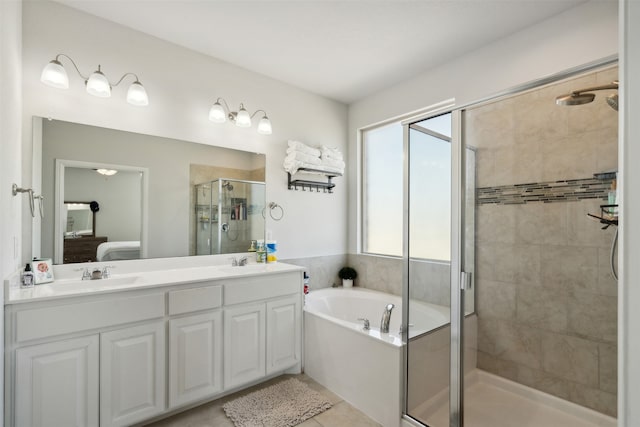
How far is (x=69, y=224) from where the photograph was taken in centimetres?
199

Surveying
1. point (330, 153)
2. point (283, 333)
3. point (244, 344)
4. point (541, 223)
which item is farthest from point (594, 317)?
point (330, 153)

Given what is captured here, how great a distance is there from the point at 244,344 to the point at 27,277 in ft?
4.27

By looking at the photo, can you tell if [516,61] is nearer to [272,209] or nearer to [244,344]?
[272,209]

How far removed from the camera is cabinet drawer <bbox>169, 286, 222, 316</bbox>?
6.27 feet

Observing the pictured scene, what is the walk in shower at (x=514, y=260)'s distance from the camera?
172cm

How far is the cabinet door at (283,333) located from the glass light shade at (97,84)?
1.78m

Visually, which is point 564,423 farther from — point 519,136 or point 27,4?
point 27,4

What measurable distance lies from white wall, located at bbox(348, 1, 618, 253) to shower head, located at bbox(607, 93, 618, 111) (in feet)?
1.26

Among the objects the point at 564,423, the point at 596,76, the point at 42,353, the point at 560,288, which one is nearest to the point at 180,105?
the point at 42,353

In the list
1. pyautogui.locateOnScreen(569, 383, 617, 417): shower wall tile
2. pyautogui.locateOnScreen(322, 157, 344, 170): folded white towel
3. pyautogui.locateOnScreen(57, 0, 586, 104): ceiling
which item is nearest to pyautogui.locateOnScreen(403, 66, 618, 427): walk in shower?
pyautogui.locateOnScreen(569, 383, 617, 417): shower wall tile

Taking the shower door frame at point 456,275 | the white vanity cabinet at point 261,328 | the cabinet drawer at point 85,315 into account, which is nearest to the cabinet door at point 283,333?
the white vanity cabinet at point 261,328

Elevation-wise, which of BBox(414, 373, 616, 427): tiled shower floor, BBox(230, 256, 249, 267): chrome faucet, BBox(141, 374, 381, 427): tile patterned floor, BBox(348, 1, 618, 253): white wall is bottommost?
BBox(141, 374, 381, 427): tile patterned floor

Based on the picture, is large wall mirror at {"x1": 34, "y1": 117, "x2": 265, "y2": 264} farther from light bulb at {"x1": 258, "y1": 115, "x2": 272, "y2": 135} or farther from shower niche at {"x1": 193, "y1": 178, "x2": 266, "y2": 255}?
light bulb at {"x1": 258, "y1": 115, "x2": 272, "y2": 135}

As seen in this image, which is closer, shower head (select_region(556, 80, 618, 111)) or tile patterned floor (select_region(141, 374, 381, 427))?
shower head (select_region(556, 80, 618, 111))
